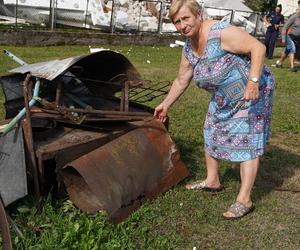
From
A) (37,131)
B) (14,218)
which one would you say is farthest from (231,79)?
(14,218)

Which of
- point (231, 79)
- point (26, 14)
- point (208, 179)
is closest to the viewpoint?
point (231, 79)

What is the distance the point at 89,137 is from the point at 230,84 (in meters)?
1.13

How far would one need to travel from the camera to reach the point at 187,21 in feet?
11.9

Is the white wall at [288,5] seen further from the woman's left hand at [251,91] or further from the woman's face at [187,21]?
the woman's left hand at [251,91]

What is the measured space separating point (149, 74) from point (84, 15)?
21.7 feet

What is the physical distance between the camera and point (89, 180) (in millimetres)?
3479

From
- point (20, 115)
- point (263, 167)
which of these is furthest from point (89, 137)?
point (263, 167)

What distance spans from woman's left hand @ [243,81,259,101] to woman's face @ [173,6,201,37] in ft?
1.92

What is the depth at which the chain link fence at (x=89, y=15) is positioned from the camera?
599 inches

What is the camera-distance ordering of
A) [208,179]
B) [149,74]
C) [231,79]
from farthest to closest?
[149,74] → [208,179] → [231,79]

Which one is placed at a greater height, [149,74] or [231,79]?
[231,79]

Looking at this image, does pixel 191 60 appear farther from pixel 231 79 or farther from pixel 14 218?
pixel 14 218

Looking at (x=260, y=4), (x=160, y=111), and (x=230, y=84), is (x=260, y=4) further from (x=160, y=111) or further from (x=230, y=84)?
(x=230, y=84)

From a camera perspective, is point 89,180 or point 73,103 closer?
point 89,180
